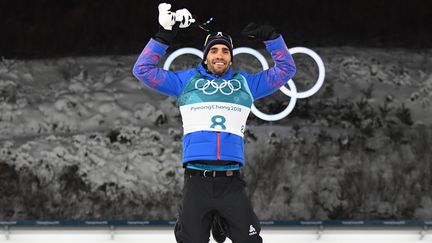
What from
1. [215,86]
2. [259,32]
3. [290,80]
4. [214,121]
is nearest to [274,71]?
[259,32]

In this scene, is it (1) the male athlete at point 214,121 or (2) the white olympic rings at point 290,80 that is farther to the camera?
(2) the white olympic rings at point 290,80

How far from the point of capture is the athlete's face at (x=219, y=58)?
3033 mm

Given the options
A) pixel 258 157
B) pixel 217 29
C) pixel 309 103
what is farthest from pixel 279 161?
pixel 217 29

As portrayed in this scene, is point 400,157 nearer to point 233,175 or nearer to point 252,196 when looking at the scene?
point 252,196

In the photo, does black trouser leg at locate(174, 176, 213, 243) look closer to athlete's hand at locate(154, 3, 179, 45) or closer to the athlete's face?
the athlete's face

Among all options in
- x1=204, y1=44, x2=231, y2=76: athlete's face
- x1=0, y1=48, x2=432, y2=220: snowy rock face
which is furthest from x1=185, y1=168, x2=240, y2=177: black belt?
x1=0, y1=48, x2=432, y2=220: snowy rock face

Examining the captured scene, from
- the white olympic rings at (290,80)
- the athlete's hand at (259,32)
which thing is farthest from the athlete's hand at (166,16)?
the white olympic rings at (290,80)

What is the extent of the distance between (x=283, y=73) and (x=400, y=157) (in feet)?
11.0

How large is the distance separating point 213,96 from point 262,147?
3172 mm

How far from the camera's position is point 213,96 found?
2965 millimetres

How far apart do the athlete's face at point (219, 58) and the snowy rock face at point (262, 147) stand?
306 centimetres

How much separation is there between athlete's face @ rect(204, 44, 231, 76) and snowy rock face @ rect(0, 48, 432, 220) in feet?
10.1

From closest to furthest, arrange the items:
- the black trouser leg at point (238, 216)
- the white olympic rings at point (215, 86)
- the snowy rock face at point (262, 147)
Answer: the black trouser leg at point (238, 216) < the white olympic rings at point (215, 86) < the snowy rock face at point (262, 147)

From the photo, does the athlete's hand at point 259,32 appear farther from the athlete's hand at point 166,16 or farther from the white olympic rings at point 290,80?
the white olympic rings at point 290,80
